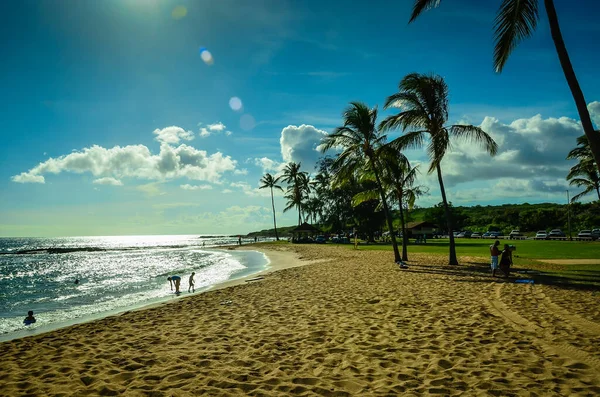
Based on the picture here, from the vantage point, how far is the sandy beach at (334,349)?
165 inches

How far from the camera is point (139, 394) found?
409 centimetres

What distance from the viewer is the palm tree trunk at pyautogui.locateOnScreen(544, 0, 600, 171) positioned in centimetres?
761

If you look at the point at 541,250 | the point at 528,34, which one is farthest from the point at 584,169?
the point at 528,34

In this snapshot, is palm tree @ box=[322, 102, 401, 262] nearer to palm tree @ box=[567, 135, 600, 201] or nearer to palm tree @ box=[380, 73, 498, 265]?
palm tree @ box=[380, 73, 498, 265]

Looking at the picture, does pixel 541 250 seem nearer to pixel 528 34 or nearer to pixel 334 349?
pixel 528 34

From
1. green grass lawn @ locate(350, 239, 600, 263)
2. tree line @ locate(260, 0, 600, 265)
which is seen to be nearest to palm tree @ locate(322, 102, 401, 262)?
tree line @ locate(260, 0, 600, 265)

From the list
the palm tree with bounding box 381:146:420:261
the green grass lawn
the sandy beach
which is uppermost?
the palm tree with bounding box 381:146:420:261

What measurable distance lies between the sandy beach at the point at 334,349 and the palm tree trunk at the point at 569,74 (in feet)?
13.5

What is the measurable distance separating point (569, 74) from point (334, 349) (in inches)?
336

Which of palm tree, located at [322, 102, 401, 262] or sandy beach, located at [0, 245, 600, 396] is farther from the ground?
palm tree, located at [322, 102, 401, 262]

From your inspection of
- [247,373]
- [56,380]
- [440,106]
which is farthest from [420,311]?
[440,106]

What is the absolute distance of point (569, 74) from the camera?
8.04 metres

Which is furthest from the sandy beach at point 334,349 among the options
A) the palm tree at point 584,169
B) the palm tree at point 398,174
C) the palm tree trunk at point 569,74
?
the palm tree at point 584,169

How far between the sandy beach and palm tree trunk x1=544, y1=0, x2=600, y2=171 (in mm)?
4117
